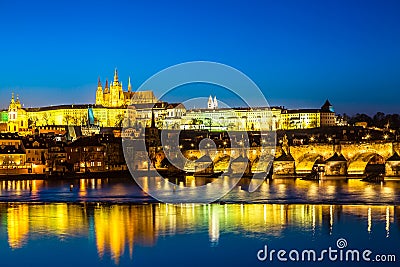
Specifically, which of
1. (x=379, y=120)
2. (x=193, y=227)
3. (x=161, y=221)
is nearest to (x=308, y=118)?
(x=379, y=120)

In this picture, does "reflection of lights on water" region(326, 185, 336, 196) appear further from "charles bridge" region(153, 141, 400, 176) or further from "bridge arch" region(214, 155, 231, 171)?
"bridge arch" region(214, 155, 231, 171)

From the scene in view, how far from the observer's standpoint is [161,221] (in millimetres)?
17594

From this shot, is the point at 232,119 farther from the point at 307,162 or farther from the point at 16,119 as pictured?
the point at 307,162

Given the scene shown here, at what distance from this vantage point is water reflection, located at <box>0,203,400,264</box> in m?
15.4

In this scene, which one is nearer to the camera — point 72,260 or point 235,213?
point 72,260

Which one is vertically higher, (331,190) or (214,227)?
(331,190)

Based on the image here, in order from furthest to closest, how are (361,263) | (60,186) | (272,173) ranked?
1. (272,173)
2. (60,186)
3. (361,263)

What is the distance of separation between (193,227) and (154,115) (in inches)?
2135

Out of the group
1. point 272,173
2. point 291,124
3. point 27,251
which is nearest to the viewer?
point 27,251

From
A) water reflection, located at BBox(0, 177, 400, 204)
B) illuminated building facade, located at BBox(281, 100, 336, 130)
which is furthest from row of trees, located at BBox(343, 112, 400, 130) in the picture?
water reflection, located at BBox(0, 177, 400, 204)

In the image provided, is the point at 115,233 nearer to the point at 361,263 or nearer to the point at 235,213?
the point at 235,213

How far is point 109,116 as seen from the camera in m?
86.1

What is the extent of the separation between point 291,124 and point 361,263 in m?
67.9

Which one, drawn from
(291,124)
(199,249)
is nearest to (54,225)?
(199,249)
